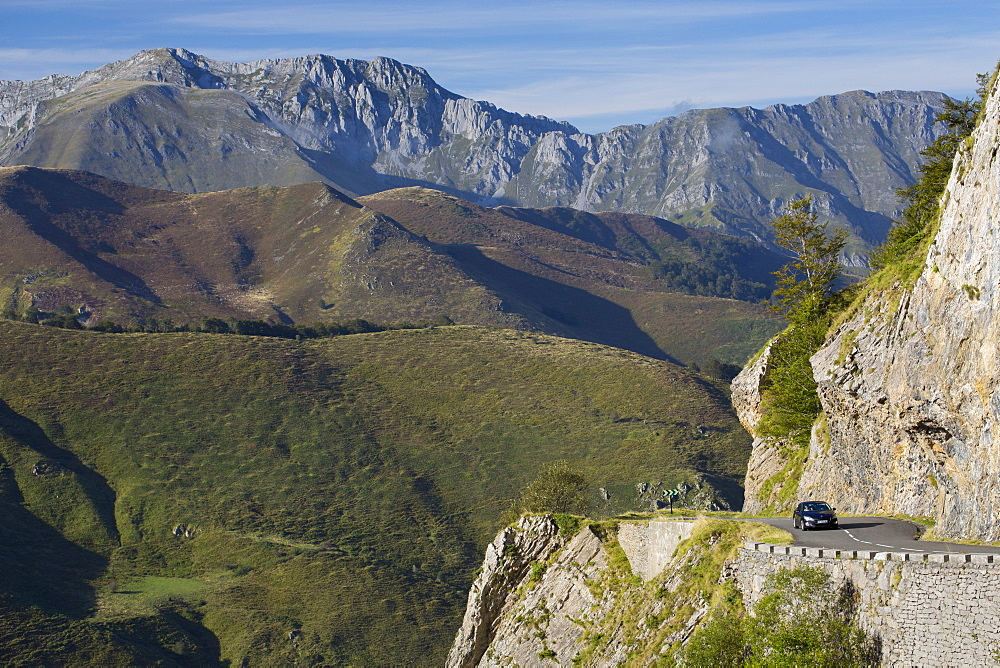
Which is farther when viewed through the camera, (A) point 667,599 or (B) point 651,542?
(B) point 651,542

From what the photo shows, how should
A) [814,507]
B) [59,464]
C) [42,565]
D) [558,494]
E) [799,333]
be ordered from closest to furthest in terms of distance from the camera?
[814,507], [799,333], [558,494], [42,565], [59,464]

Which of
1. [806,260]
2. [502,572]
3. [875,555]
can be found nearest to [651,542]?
[502,572]

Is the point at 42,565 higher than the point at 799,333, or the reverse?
the point at 799,333

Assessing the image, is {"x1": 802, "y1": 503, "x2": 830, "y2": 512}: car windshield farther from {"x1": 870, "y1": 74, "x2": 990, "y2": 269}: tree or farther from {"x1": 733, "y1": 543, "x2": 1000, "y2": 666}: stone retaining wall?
{"x1": 870, "y1": 74, "x2": 990, "y2": 269}: tree

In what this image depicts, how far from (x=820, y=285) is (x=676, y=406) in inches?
3414

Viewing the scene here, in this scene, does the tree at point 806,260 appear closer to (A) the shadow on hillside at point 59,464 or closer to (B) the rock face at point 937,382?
(B) the rock face at point 937,382

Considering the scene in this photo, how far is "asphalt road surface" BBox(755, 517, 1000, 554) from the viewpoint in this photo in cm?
2462

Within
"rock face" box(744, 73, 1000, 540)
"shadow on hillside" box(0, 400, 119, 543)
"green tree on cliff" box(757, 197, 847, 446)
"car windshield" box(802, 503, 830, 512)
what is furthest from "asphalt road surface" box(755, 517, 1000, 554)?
"shadow on hillside" box(0, 400, 119, 543)

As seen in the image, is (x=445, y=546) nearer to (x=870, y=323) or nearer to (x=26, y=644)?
(x=26, y=644)

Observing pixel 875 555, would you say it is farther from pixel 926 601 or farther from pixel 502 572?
pixel 502 572

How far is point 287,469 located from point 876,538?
319 ft

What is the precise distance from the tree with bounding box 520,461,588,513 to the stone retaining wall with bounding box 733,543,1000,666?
42628 millimetres

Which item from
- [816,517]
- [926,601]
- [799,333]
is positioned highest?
[799,333]

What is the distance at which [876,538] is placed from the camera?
2709 centimetres
